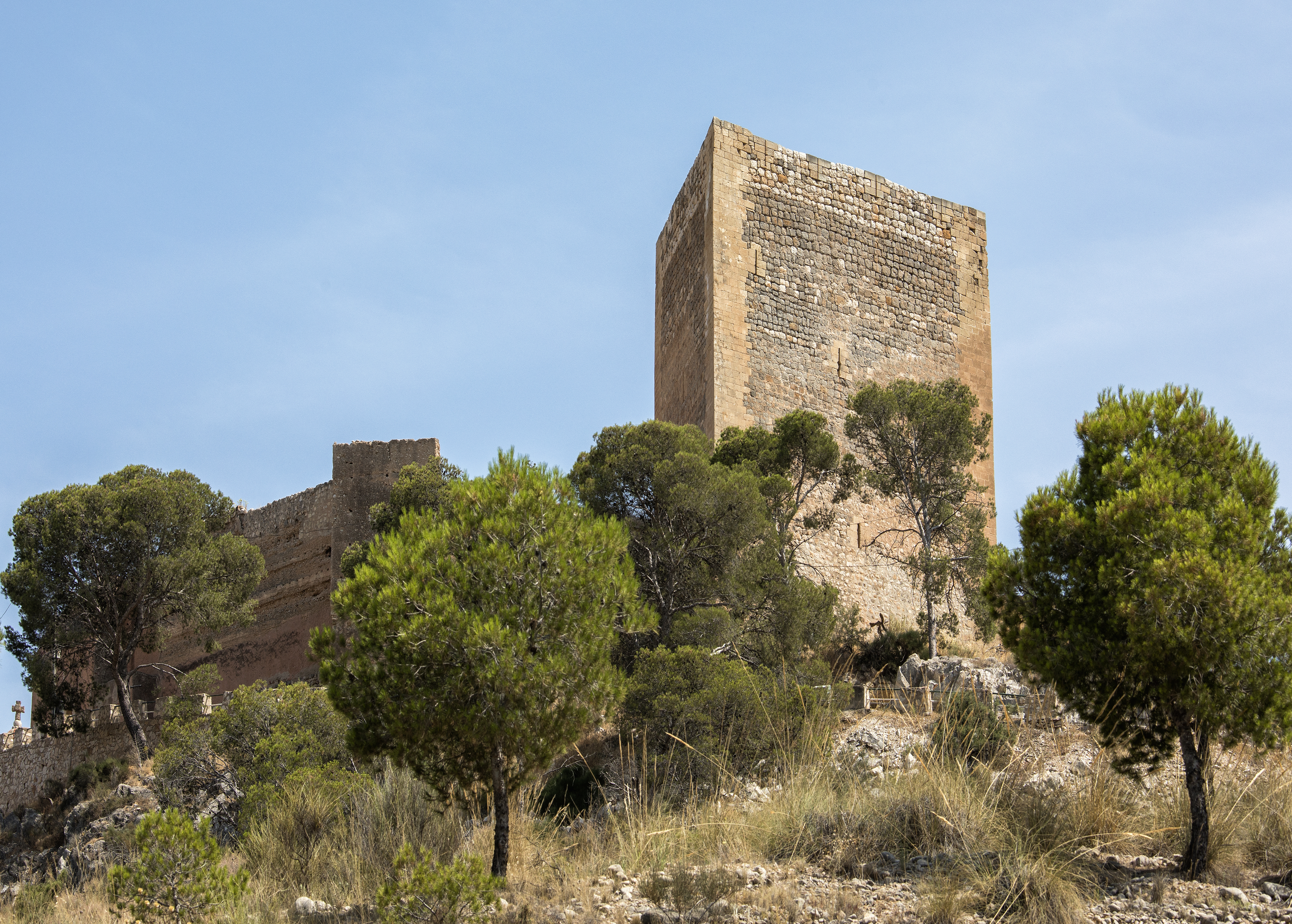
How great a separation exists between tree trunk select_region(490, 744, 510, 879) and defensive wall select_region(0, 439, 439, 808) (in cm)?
1147

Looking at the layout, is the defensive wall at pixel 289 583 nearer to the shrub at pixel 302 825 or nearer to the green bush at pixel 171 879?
the shrub at pixel 302 825

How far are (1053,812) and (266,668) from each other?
16631 millimetres

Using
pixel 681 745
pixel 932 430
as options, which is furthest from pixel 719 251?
pixel 681 745

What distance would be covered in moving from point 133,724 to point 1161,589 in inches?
539

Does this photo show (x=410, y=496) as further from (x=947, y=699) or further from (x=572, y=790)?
(x=947, y=699)

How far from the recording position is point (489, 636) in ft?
21.1

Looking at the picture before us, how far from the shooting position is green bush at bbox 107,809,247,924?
20.3ft

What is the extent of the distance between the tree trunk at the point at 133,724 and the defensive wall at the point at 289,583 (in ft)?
5.58

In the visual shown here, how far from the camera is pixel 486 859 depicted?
23.4ft

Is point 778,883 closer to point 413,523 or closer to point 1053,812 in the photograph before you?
point 1053,812

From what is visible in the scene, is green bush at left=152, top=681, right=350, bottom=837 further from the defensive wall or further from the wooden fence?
the defensive wall

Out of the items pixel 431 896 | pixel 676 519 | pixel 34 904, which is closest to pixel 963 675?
pixel 676 519

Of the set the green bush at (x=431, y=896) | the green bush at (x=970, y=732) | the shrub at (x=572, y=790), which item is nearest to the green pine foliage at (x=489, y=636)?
the green bush at (x=431, y=896)

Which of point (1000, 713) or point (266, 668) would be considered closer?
point (1000, 713)
